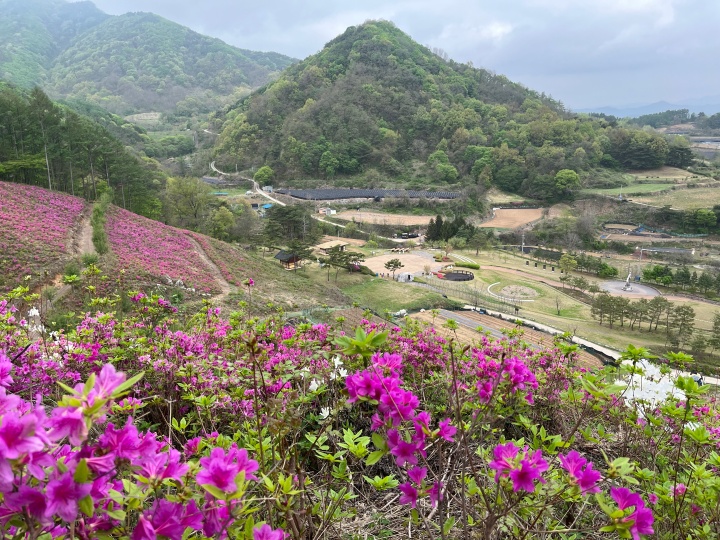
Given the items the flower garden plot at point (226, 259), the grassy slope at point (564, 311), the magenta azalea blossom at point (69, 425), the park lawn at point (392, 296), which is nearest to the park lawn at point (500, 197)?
the grassy slope at point (564, 311)

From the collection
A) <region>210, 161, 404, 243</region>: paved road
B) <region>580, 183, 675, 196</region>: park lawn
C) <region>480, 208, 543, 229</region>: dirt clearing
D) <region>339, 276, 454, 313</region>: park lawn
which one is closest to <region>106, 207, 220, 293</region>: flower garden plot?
<region>339, 276, 454, 313</region>: park lawn

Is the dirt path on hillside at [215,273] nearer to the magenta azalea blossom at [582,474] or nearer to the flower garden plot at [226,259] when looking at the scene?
→ the flower garden plot at [226,259]

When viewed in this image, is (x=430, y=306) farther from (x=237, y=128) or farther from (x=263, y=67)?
(x=263, y=67)

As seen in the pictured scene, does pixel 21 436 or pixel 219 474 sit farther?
pixel 219 474

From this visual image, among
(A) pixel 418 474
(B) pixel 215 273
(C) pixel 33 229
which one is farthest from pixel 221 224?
(A) pixel 418 474

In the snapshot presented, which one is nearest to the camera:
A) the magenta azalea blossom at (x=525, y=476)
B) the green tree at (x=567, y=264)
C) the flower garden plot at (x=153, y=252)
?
the magenta azalea blossom at (x=525, y=476)

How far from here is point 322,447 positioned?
1627mm

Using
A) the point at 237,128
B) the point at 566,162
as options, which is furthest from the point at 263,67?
the point at 566,162

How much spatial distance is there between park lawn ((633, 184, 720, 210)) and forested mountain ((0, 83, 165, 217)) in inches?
2288

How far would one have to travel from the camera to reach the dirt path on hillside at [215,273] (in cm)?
1689

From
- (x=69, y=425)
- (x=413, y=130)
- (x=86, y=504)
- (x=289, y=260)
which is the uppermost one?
(x=413, y=130)

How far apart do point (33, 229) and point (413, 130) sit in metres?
68.6

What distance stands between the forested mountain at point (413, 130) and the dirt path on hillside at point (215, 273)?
A: 157 feet

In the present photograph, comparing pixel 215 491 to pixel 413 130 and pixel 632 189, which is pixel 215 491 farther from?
pixel 413 130
